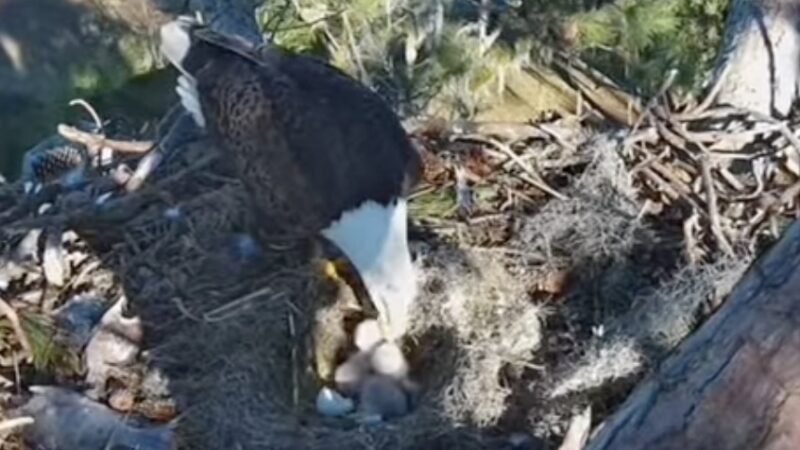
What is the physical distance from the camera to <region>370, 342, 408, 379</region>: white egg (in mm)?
→ 3135

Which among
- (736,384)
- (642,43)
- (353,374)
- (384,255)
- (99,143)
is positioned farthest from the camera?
(642,43)

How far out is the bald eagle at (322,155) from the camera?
3.09 m

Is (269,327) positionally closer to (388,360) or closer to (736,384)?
(388,360)

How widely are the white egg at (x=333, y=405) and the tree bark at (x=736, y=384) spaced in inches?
44.4

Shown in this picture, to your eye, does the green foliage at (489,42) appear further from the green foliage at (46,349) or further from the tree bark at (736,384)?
the tree bark at (736,384)

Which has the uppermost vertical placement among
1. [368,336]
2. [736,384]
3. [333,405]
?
[736,384]

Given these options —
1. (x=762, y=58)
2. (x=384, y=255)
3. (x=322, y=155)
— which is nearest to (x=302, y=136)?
(x=322, y=155)

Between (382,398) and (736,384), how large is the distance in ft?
4.12

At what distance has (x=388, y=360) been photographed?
313 cm

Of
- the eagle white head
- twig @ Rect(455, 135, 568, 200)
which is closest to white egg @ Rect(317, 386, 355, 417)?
the eagle white head

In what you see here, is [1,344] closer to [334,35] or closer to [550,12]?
[334,35]

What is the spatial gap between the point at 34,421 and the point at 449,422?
32.2 inches

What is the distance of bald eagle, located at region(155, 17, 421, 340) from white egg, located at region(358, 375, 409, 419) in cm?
10

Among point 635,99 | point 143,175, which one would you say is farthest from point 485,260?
point 143,175
